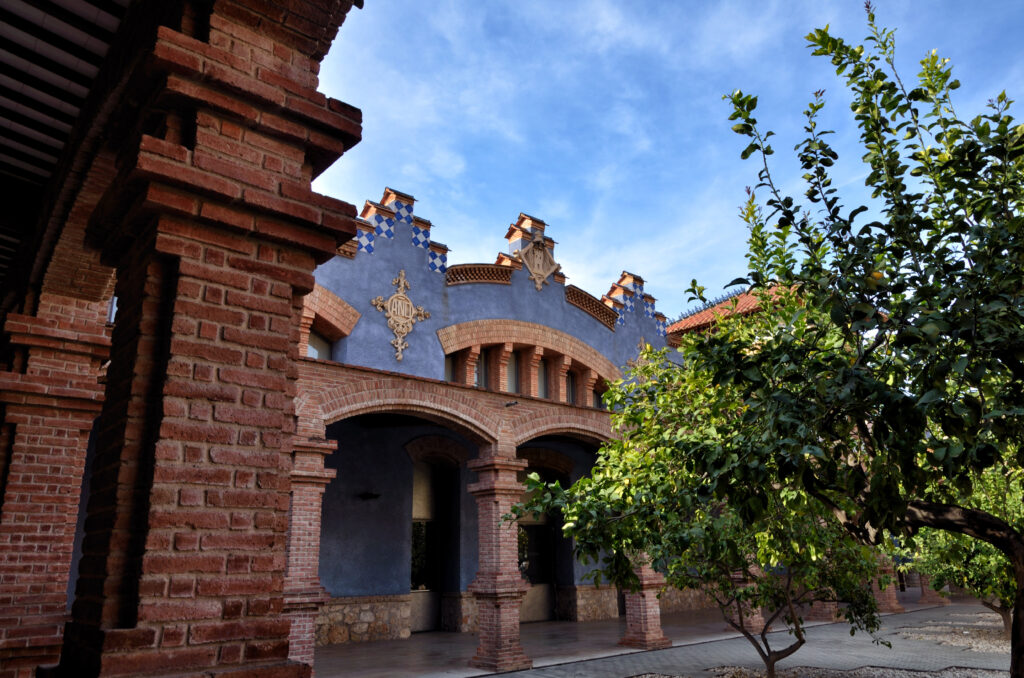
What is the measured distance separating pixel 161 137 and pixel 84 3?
1.25m

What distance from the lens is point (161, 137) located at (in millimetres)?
2869

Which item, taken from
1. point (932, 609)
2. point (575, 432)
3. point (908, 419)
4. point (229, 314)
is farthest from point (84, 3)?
point (932, 609)

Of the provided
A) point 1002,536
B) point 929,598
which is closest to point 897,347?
point 1002,536

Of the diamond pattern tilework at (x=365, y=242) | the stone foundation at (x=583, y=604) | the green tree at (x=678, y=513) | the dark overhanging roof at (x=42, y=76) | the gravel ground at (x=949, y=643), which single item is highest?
the diamond pattern tilework at (x=365, y=242)

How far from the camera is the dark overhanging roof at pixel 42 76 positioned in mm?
3566

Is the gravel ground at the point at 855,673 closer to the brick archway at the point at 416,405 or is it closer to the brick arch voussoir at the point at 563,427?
the brick arch voussoir at the point at 563,427

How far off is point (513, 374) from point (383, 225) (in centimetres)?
447

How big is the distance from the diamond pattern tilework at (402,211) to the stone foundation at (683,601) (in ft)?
41.3

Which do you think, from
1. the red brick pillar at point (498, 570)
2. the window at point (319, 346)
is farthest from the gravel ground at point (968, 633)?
the window at point (319, 346)

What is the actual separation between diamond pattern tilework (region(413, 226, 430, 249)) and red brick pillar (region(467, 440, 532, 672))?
4.76 meters

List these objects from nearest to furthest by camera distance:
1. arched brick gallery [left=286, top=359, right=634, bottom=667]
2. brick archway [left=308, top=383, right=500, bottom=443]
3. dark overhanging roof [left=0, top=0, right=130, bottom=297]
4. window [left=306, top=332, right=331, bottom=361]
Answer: dark overhanging roof [left=0, top=0, right=130, bottom=297], arched brick gallery [left=286, top=359, right=634, bottom=667], brick archway [left=308, top=383, right=500, bottom=443], window [left=306, top=332, right=331, bottom=361]

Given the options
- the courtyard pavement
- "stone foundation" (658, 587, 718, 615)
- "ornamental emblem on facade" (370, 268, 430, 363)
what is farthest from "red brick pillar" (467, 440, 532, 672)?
"stone foundation" (658, 587, 718, 615)

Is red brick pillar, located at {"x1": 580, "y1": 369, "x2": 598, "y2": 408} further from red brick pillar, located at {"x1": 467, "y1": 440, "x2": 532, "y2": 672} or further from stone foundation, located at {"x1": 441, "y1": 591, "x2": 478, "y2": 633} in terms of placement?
stone foundation, located at {"x1": 441, "y1": 591, "x2": 478, "y2": 633}

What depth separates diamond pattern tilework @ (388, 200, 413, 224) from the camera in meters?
14.5
